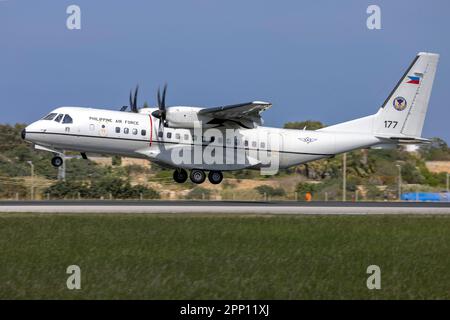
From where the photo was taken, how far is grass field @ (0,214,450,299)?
13336 mm

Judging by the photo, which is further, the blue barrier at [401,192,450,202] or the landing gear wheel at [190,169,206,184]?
the blue barrier at [401,192,450,202]

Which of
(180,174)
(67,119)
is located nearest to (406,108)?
(180,174)

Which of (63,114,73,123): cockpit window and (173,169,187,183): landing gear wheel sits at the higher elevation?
(63,114,73,123): cockpit window

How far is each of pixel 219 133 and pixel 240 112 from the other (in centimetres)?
256

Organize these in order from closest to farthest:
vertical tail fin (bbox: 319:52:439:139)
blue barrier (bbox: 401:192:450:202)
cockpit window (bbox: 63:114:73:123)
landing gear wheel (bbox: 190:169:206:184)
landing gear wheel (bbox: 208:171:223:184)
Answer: cockpit window (bbox: 63:114:73:123)
landing gear wheel (bbox: 190:169:206:184)
landing gear wheel (bbox: 208:171:223:184)
vertical tail fin (bbox: 319:52:439:139)
blue barrier (bbox: 401:192:450:202)

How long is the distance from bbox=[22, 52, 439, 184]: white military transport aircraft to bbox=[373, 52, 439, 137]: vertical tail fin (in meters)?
0.05

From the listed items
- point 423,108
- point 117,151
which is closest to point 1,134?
point 117,151

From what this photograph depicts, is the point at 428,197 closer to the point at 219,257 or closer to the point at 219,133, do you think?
the point at 219,133

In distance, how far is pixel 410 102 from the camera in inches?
1547

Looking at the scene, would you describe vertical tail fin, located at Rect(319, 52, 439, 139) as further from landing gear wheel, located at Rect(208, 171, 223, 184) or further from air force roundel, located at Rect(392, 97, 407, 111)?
landing gear wheel, located at Rect(208, 171, 223, 184)

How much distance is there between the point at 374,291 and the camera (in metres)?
13.5

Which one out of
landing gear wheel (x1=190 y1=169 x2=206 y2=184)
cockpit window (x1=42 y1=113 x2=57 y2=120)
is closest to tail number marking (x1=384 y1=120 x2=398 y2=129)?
landing gear wheel (x1=190 y1=169 x2=206 y2=184)
